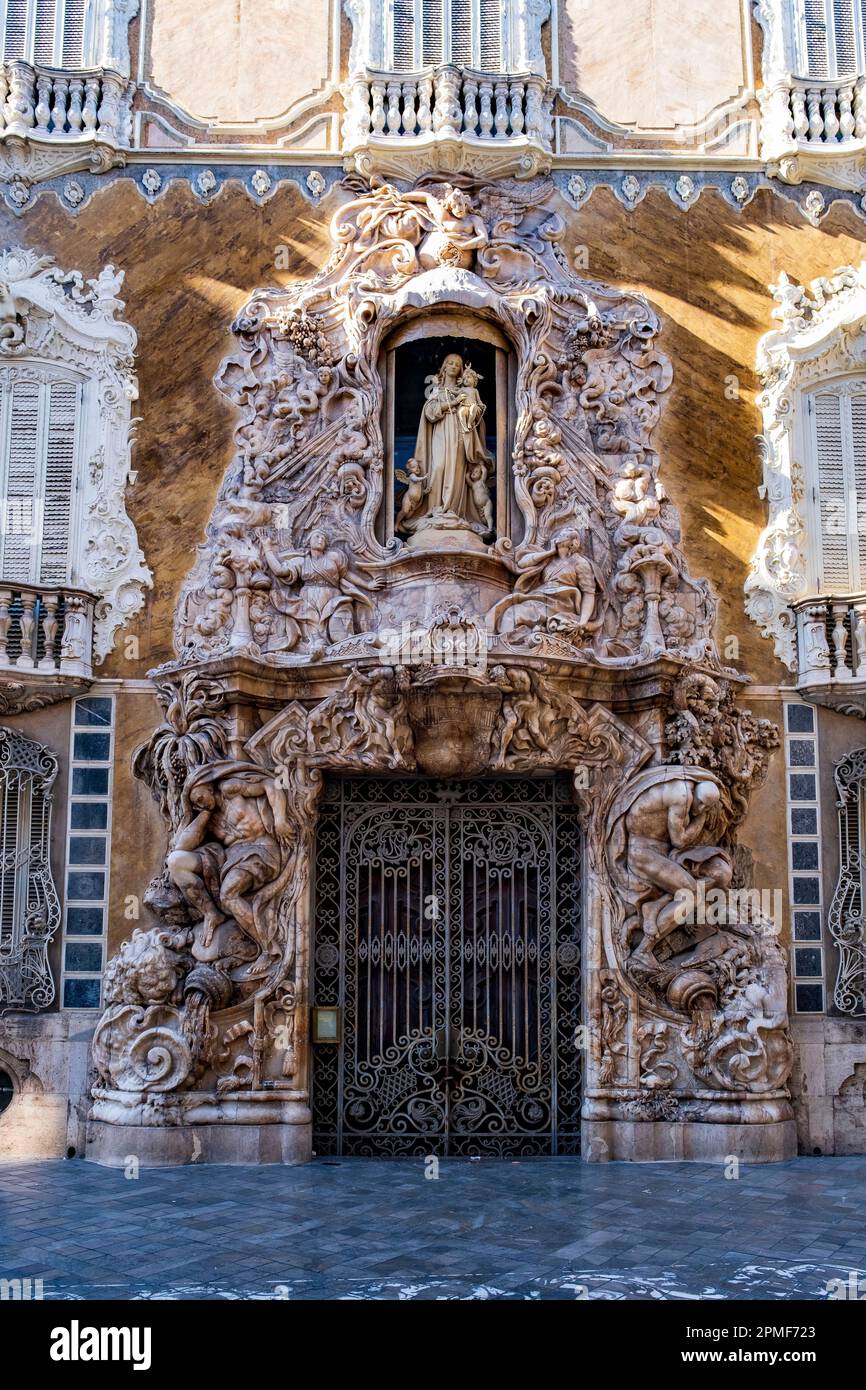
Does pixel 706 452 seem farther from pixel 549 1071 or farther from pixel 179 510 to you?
pixel 549 1071

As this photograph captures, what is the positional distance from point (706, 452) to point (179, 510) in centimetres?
537

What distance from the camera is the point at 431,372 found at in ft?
46.7

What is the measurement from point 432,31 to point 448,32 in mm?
174

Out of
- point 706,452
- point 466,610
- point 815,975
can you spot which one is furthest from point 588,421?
point 815,975

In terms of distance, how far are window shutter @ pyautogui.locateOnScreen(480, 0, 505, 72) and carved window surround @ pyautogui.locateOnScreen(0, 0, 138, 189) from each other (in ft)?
12.5

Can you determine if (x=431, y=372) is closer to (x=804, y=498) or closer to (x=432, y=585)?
(x=432, y=585)

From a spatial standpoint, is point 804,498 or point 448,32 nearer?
point 804,498

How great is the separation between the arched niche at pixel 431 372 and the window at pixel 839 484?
3.14m

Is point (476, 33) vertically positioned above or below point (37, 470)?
above

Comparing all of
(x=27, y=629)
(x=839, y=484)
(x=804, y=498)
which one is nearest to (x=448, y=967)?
(x=27, y=629)

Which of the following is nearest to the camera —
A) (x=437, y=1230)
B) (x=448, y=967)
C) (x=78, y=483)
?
(x=437, y=1230)

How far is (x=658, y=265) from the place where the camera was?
14.3 meters

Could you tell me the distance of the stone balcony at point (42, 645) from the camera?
506 inches

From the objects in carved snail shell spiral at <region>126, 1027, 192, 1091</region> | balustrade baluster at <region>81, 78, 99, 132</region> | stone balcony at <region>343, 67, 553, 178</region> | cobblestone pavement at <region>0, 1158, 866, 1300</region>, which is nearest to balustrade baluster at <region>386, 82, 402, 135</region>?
stone balcony at <region>343, 67, 553, 178</region>
